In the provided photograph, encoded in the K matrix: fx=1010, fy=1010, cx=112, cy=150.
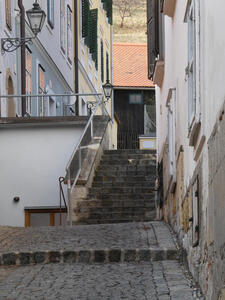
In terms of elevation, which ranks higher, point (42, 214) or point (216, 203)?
point (216, 203)

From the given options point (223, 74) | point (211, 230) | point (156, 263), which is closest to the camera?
point (223, 74)

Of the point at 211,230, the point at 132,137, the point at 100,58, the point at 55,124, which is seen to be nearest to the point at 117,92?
the point at 132,137

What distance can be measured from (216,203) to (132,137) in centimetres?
4463

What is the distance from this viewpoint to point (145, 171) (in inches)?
882

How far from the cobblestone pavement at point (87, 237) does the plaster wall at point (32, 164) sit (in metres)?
5.93

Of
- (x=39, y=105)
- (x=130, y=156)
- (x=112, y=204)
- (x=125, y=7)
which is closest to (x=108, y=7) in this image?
(x=39, y=105)

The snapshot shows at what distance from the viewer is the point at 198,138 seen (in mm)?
9547

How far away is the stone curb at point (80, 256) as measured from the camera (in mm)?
12367

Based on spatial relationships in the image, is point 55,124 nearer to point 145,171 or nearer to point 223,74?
point 145,171

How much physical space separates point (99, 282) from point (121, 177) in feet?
37.0

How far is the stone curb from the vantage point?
1237 cm

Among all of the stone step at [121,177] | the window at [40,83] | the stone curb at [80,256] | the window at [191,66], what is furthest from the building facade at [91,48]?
the window at [191,66]

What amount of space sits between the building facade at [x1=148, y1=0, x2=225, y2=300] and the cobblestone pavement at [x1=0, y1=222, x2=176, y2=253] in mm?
333

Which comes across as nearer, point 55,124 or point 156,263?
point 156,263
